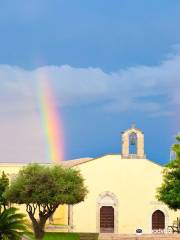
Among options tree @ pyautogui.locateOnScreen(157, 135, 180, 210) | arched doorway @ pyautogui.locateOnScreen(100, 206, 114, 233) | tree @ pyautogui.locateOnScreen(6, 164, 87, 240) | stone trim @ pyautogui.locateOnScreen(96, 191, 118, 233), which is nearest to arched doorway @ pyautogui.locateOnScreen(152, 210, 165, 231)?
stone trim @ pyautogui.locateOnScreen(96, 191, 118, 233)

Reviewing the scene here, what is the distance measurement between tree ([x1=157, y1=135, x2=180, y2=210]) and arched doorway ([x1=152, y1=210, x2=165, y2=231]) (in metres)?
18.1

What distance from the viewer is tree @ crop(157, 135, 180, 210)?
45.1 metres

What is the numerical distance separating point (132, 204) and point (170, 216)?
12.4ft

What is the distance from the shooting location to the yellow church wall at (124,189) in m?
63.4

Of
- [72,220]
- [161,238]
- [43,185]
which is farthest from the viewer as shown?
[72,220]

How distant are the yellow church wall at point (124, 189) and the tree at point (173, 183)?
695 inches

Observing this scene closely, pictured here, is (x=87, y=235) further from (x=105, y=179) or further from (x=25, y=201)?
(x=105, y=179)

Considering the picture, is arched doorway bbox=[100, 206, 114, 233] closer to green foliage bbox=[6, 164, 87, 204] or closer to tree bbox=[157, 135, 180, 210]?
tree bbox=[157, 135, 180, 210]

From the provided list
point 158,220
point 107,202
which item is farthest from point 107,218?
point 158,220

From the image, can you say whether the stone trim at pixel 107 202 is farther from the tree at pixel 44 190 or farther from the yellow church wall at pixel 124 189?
the tree at pixel 44 190

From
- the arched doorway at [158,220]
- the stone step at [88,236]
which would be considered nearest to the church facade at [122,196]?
the arched doorway at [158,220]

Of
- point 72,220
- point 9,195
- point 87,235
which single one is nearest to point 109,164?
point 72,220

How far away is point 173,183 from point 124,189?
18892mm

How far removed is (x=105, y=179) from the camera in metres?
64.2
